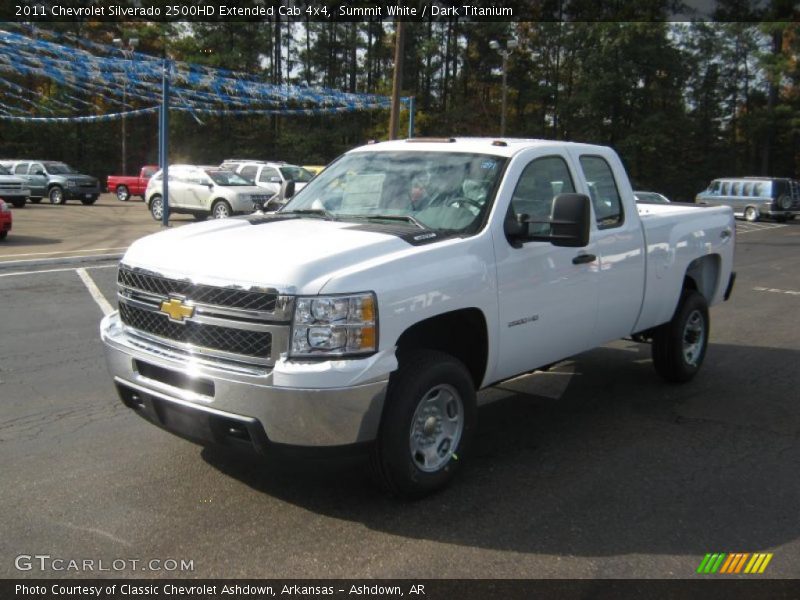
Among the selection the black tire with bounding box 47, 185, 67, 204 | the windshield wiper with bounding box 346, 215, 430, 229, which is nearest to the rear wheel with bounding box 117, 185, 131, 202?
the black tire with bounding box 47, 185, 67, 204

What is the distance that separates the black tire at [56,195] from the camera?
32719 millimetres

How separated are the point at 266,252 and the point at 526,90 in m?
54.1

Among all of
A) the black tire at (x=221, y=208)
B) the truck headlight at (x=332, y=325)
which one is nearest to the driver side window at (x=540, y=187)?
the truck headlight at (x=332, y=325)

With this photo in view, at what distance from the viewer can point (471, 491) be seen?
14.2 ft

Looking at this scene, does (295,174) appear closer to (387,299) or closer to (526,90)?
(387,299)

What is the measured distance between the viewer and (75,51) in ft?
61.4

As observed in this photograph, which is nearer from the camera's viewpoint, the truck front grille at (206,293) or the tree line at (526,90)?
the truck front grille at (206,293)

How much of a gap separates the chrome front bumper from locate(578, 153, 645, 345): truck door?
7.50 ft

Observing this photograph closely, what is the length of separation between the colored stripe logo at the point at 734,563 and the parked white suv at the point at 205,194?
66.5 ft

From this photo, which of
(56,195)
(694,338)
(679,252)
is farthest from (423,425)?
(56,195)

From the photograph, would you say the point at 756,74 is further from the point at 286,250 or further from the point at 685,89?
the point at 286,250

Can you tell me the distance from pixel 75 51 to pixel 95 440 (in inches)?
647

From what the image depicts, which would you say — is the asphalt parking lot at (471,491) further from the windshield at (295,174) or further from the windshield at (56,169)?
the windshield at (56,169)
